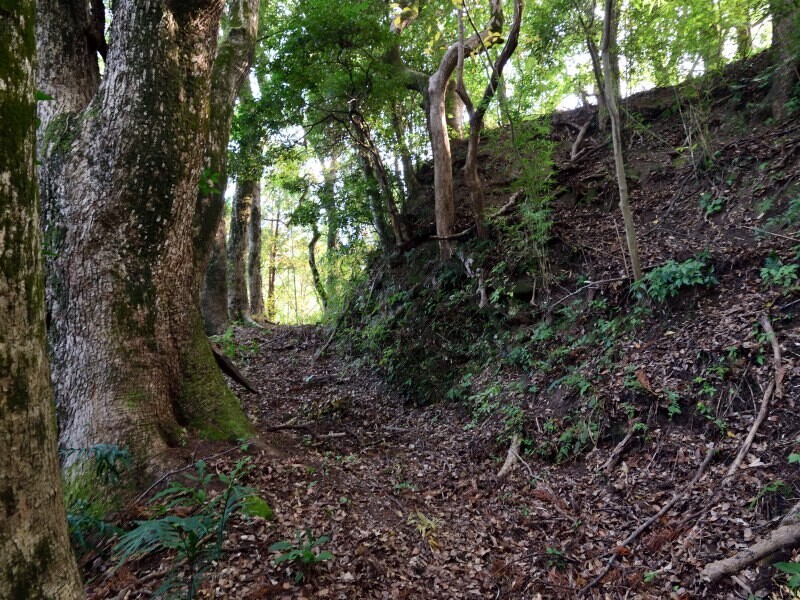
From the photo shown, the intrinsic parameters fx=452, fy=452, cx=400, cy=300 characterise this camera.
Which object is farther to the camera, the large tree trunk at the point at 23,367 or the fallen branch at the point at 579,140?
the fallen branch at the point at 579,140

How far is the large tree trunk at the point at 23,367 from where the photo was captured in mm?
1551

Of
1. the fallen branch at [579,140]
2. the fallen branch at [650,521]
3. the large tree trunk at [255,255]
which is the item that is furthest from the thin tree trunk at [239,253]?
the fallen branch at [650,521]

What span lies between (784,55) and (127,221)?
9.58 meters

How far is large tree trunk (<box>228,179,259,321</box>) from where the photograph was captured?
472 inches

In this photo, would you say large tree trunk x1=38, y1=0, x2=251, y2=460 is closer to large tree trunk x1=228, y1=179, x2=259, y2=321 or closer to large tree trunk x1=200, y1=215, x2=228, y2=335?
large tree trunk x1=200, y1=215, x2=228, y2=335

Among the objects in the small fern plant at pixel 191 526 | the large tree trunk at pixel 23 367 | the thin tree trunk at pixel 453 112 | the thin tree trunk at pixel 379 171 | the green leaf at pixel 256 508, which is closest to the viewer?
the large tree trunk at pixel 23 367

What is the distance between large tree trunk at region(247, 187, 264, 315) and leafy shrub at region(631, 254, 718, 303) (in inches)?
406

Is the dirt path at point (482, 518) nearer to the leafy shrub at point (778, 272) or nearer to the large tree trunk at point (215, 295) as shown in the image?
the leafy shrub at point (778, 272)

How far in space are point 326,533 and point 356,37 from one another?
776 centimetres

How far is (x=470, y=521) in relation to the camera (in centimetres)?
418

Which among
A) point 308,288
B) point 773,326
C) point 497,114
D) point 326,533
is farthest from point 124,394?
point 308,288

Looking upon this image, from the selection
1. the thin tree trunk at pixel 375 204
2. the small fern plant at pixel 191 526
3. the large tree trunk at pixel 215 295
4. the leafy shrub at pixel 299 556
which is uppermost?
the thin tree trunk at pixel 375 204

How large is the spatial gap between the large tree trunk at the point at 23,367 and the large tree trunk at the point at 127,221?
7.05ft

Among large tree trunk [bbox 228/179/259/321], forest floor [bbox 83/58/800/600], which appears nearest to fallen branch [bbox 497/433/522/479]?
forest floor [bbox 83/58/800/600]
